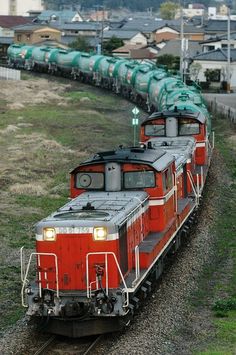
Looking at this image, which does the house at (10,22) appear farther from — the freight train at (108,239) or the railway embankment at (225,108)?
the freight train at (108,239)

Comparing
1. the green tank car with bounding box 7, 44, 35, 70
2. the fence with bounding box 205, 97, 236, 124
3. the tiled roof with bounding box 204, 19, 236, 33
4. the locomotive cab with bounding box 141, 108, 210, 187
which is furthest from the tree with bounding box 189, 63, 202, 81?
the locomotive cab with bounding box 141, 108, 210, 187

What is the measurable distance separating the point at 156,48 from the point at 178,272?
310 feet

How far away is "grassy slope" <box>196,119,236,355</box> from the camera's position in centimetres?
1600

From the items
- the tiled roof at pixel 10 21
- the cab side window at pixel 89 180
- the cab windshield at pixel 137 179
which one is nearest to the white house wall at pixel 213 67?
Result: the tiled roof at pixel 10 21

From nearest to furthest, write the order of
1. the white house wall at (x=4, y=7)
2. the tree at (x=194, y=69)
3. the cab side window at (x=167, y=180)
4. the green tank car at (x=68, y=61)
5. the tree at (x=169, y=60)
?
the cab side window at (x=167, y=180)
the green tank car at (x=68, y=61)
the tree at (x=194, y=69)
the tree at (x=169, y=60)
the white house wall at (x=4, y=7)

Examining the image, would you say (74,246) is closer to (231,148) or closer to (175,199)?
(175,199)

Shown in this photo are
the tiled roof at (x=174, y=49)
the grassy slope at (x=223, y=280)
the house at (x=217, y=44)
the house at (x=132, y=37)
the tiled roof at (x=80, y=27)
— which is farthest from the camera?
the tiled roof at (x=80, y=27)

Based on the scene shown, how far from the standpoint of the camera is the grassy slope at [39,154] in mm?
22297

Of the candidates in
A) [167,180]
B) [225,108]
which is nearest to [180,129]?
[167,180]

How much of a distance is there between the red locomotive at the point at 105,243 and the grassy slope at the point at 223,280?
4.39ft

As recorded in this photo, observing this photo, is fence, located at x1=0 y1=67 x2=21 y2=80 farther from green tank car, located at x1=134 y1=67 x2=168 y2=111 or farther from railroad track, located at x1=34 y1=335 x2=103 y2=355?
railroad track, located at x1=34 y1=335 x2=103 y2=355

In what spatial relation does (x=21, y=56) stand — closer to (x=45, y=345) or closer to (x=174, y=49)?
(x=174, y=49)

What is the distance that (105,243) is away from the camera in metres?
15.7

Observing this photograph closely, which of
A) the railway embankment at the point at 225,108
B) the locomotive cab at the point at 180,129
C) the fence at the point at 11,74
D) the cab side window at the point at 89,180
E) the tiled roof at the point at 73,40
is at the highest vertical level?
the cab side window at the point at 89,180
